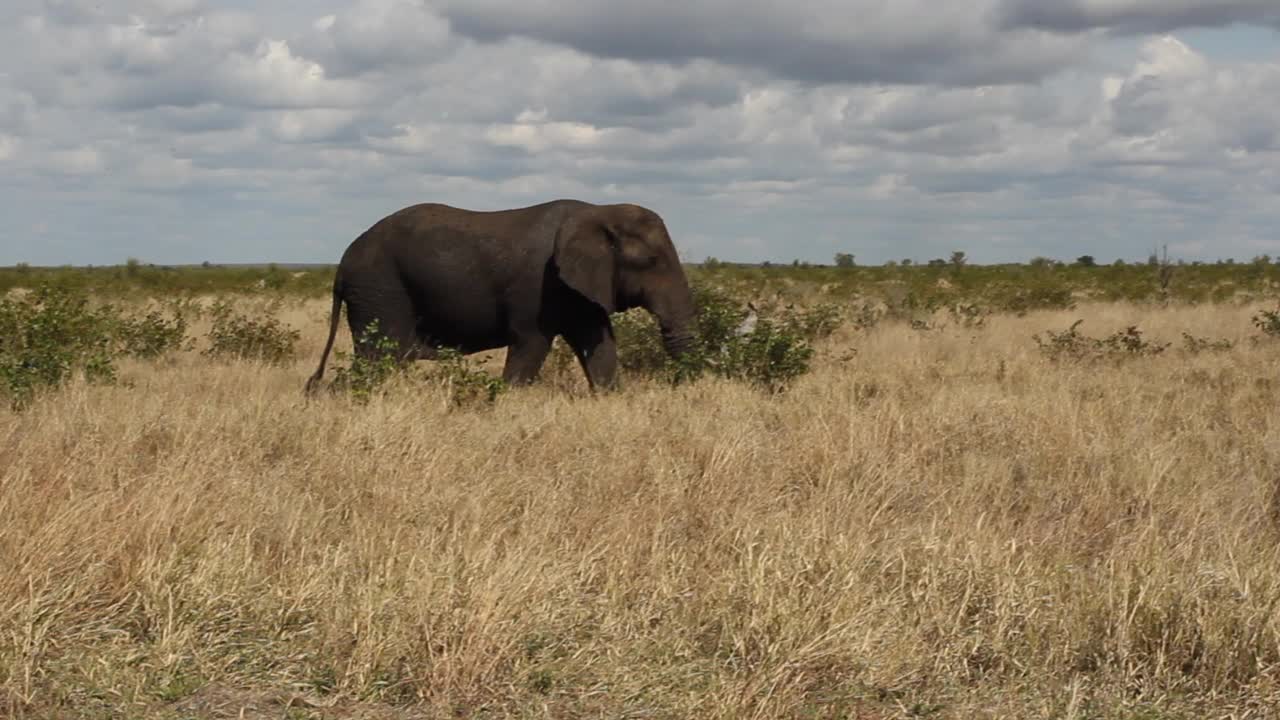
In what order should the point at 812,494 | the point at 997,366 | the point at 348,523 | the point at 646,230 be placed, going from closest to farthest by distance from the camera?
the point at 348,523, the point at 812,494, the point at 646,230, the point at 997,366

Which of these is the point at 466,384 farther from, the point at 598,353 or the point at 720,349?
the point at 720,349

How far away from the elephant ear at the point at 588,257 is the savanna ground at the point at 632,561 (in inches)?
80.4

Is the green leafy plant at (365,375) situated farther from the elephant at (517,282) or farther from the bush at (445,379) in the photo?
the elephant at (517,282)

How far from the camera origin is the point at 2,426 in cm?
753

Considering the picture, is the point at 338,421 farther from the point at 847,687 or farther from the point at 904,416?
the point at 847,687

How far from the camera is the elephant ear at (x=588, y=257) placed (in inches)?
425

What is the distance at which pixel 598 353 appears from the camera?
11.0 m

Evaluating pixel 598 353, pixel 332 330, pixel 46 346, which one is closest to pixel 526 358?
pixel 598 353

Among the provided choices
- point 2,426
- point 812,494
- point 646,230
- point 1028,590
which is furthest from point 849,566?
point 646,230

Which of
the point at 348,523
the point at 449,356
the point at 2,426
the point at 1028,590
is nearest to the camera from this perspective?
the point at 1028,590

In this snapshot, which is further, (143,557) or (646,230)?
(646,230)

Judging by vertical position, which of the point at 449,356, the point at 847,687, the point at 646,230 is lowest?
the point at 847,687

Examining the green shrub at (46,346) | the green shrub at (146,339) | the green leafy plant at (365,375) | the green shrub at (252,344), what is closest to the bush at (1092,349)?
the green leafy plant at (365,375)

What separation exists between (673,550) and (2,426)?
177 inches
